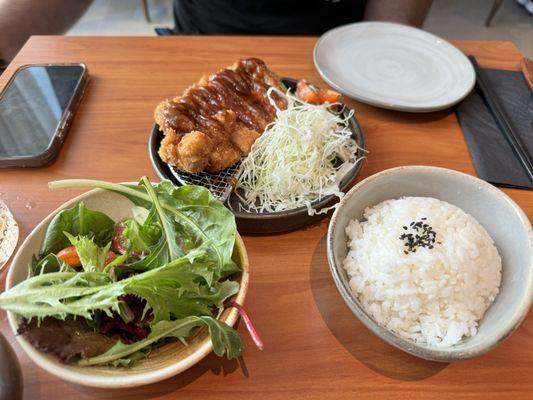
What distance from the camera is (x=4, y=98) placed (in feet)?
5.36

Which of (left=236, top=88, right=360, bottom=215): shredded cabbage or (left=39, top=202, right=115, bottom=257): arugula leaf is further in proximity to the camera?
(left=236, top=88, right=360, bottom=215): shredded cabbage

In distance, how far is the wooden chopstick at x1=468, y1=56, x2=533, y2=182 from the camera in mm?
1518

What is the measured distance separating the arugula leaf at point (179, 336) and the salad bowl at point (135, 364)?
0.02 m

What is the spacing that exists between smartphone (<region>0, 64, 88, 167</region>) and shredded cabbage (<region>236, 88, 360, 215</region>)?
28.2 inches

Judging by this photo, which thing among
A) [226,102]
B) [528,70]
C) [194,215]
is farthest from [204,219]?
[528,70]

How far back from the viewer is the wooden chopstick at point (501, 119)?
152cm

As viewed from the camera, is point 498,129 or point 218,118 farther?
point 498,129

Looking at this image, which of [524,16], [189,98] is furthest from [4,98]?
[524,16]

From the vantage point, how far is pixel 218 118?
4.66 feet

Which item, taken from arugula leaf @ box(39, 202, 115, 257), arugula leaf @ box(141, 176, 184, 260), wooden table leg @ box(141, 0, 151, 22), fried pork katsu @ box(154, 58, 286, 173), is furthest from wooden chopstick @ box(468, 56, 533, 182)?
wooden table leg @ box(141, 0, 151, 22)

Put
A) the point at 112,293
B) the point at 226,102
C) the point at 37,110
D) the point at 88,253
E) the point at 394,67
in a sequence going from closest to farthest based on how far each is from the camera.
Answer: the point at 112,293 < the point at 88,253 < the point at 226,102 < the point at 37,110 < the point at 394,67

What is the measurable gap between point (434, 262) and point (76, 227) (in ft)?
2.97

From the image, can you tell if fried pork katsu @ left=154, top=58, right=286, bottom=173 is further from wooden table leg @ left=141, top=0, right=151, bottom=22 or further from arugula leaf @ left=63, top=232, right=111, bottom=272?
wooden table leg @ left=141, top=0, right=151, bottom=22

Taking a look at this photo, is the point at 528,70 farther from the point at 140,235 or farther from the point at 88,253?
the point at 88,253
